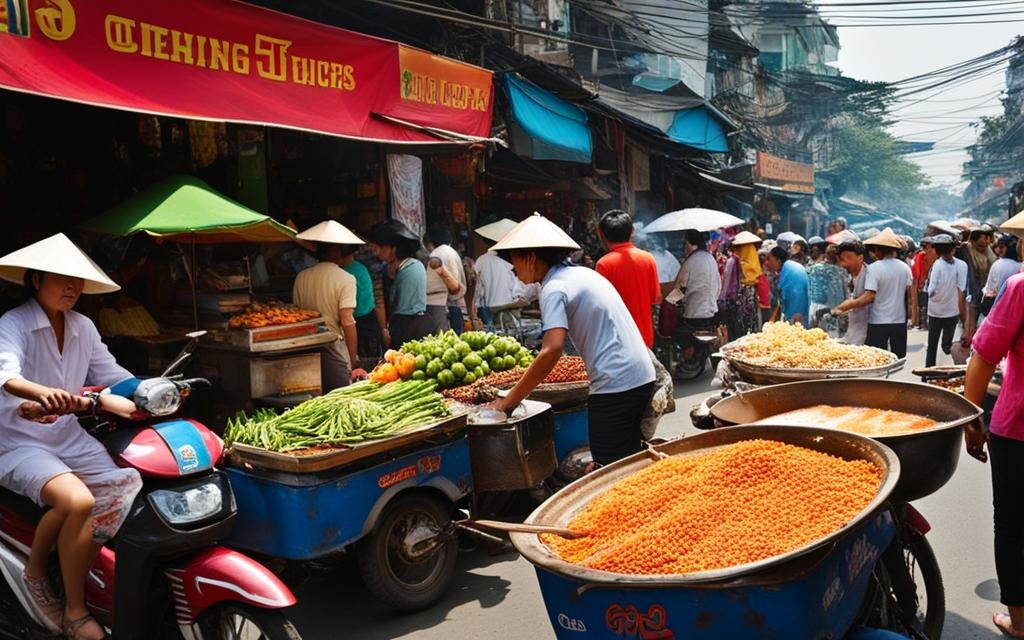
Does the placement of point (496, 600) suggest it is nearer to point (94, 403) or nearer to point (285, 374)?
point (94, 403)

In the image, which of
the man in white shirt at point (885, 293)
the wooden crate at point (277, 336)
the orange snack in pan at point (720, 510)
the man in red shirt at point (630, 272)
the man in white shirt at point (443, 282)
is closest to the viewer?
the orange snack in pan at point (720, 510)

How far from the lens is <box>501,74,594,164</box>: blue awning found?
1095 centimetres

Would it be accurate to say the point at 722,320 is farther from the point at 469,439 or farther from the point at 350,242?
the point at 469,439

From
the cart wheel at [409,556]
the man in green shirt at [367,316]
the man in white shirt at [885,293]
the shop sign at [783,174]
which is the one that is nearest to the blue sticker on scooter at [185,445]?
the cart wheel at [409,556]

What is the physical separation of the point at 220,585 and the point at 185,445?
2.13 feet

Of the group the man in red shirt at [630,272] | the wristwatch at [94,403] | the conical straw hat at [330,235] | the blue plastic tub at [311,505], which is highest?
the conical straw hat at [330,235]

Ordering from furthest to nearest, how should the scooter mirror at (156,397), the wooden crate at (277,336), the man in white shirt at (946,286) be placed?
1. the man in white shirt at (946,286)
2. the wooden crate at (277,336)
3. the scooter mirror at (156,397)

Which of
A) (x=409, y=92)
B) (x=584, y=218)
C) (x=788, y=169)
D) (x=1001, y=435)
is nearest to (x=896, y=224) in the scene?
(x=788, y=169)

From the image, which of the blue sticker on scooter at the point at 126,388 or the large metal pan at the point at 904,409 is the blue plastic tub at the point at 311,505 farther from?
the large metal pan at the point at 904,409

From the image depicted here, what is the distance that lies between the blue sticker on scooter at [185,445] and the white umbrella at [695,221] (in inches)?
390

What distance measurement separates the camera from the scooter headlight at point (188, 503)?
3.14 m

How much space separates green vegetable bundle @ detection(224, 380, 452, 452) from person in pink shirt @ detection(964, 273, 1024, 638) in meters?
2.76

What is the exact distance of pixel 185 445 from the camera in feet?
11.0

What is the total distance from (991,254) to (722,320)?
3.86 m
